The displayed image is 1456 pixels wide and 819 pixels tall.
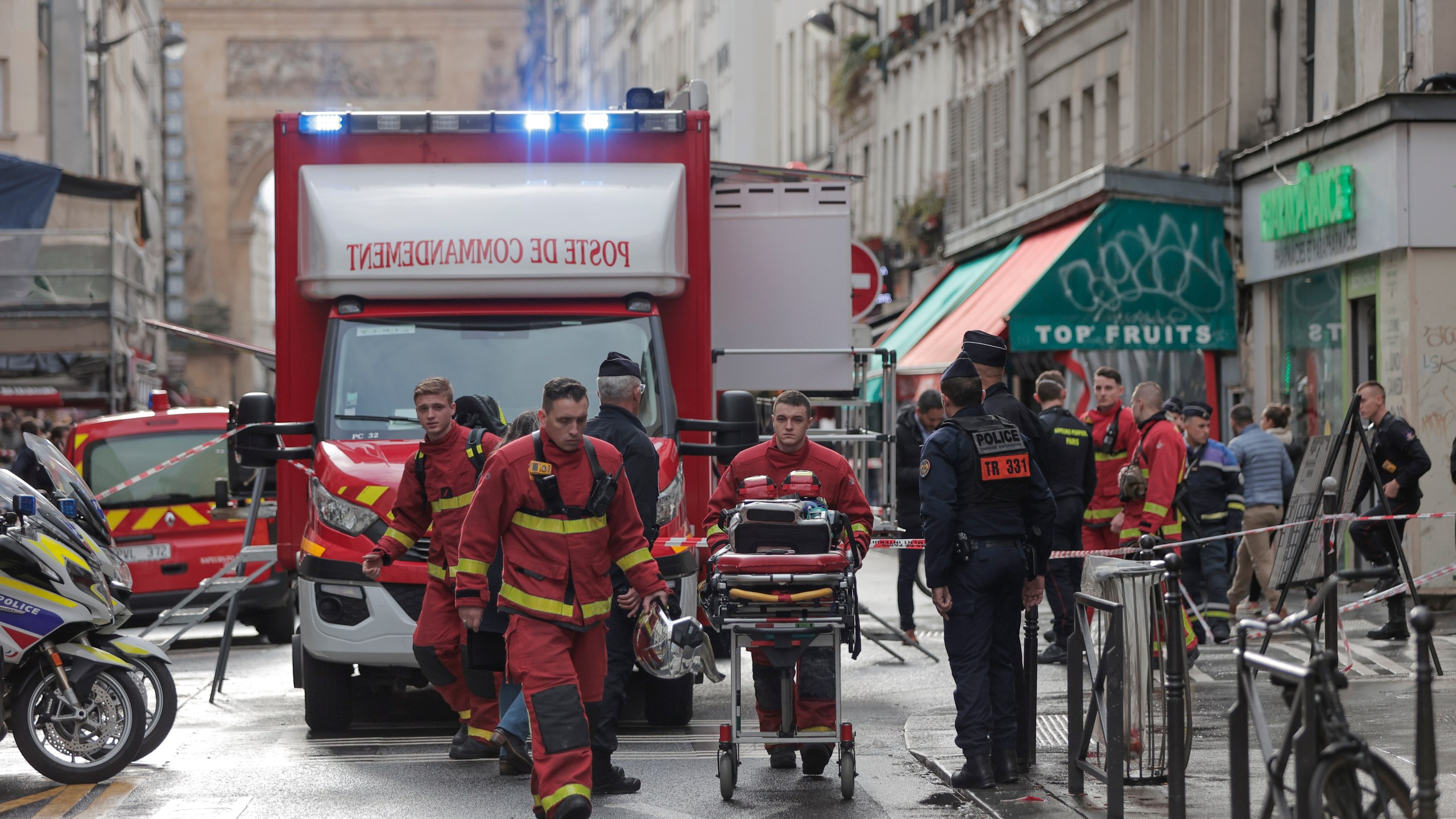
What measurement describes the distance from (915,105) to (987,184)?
16.3 ft

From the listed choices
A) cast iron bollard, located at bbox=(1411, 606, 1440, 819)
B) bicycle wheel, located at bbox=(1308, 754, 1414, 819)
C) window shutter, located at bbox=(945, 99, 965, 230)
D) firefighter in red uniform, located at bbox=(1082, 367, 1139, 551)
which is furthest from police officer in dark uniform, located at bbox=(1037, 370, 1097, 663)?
window shutter, located at bbox=(945, 99, 965, 230)

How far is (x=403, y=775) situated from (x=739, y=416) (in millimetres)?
2518

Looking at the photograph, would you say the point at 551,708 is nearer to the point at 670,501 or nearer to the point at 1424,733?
the point at 670,501

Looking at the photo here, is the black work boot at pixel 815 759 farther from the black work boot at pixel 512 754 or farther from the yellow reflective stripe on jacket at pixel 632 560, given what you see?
the yellow reflective stripe on jacket at pixel 632 560

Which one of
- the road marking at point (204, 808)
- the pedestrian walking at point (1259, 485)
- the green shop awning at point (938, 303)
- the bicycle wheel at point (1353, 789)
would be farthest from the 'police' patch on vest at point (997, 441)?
the green shop awning at point (938, 303)

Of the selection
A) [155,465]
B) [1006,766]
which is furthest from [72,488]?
[155,465]

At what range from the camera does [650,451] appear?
8.98 meters

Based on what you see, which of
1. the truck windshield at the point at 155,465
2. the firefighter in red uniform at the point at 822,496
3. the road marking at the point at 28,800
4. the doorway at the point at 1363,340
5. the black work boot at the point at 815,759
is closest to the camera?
the road marking at the point at 28,800

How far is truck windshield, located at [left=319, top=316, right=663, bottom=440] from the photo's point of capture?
10.6 m

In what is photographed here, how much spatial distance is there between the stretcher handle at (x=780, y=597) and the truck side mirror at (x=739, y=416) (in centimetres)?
219

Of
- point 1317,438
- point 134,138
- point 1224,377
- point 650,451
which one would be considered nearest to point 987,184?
point 1224,377

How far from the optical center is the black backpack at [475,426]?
9.46 m

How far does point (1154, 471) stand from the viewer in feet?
41.7

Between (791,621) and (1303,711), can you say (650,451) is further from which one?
(1303,711)
